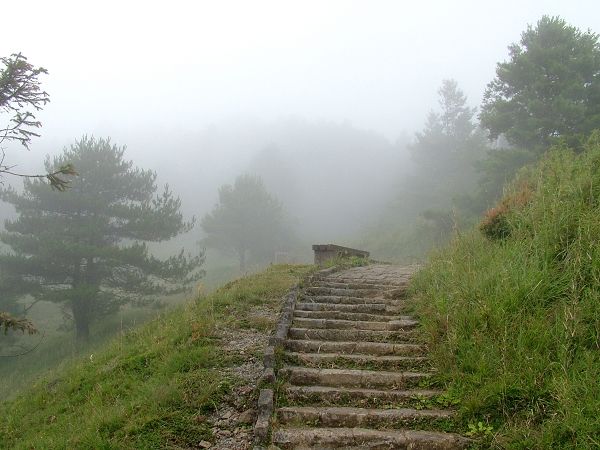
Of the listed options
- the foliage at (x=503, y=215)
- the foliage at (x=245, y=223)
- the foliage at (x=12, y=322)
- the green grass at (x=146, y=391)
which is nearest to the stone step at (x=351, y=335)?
the green grass at (x=146, y=391)

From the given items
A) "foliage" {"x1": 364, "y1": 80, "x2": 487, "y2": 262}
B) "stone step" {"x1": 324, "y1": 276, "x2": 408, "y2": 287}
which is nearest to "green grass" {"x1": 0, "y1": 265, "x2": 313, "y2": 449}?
"stone step" {"x1": 324, "y1": 276, "x2": 408, "y2": 287}

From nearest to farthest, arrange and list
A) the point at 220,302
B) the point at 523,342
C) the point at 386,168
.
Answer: the point at 523,342 → the point at 220,302 → the point at 386,168

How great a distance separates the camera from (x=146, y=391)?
16.8 feet

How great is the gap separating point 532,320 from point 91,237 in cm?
1875

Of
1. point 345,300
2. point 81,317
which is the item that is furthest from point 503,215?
point 81,317

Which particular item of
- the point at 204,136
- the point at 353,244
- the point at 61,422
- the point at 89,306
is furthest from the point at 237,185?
the point at 204,136

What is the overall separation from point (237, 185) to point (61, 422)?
1144 inches

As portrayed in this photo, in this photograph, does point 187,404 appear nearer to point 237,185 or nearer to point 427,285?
point 427,285

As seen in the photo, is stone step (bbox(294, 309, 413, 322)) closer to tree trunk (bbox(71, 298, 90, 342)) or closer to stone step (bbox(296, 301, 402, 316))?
stone step (bbox(296, 301, 402, 316))

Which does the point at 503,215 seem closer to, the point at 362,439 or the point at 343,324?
the point at 343,324

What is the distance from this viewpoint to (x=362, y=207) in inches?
1887

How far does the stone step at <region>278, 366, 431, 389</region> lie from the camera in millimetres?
4801

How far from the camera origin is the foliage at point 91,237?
17844mm

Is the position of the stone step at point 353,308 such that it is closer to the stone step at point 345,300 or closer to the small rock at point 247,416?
the stone step at point 345,300
